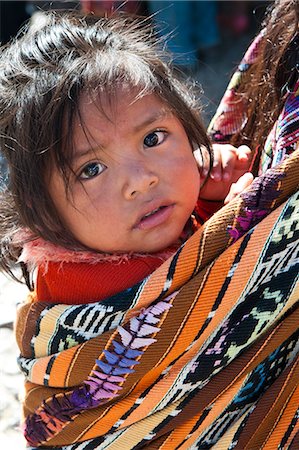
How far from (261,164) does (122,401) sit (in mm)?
572

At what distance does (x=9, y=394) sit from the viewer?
2.32 m

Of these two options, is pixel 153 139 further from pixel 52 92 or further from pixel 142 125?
pixel 52 92

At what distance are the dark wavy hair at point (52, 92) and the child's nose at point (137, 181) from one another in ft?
0.40

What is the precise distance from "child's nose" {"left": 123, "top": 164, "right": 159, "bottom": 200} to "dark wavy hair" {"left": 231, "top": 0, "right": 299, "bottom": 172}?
32 cm

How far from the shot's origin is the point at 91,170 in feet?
4.83

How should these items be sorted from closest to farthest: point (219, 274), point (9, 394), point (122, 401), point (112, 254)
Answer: point (219, 274), point (122, 401), point (112, 254), point (9, 394)

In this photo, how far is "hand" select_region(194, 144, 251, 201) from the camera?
5.76 feet

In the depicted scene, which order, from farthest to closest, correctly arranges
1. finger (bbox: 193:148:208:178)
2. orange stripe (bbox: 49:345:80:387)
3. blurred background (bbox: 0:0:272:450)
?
blurred background (bbox: 0:0:272:450)
finger (bbox: 193:148:208:178)
orange stripe (bbox: 49:345:80:387)

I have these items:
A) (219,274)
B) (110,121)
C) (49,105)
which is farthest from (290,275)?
(49,105)

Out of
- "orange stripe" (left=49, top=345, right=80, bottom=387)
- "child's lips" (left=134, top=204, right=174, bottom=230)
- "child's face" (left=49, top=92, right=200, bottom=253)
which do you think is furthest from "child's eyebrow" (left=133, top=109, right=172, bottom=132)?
"orange stripe" (left=49, top=345, right=80, bottom=387)

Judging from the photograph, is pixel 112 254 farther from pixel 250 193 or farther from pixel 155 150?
pixel 250 193

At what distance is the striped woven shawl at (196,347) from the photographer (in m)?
1.29

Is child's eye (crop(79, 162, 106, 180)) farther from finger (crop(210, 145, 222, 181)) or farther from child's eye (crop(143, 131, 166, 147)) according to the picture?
finger (crop(210, 145, 222, 181))

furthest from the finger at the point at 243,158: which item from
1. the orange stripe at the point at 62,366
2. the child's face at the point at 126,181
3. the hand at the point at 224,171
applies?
the orange stripe at the point at 62,366
